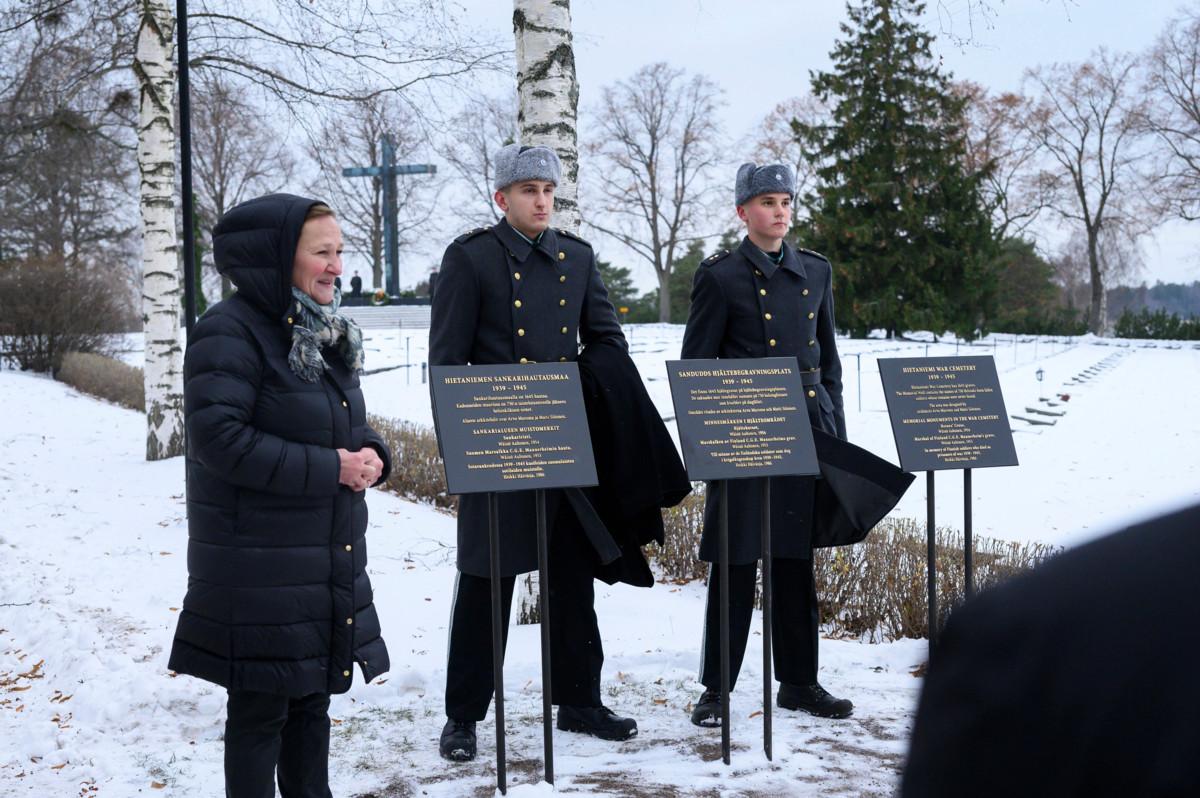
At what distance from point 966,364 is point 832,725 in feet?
5.18

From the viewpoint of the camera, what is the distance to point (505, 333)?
4199 mm

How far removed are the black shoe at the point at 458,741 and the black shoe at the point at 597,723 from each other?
1.34 feet

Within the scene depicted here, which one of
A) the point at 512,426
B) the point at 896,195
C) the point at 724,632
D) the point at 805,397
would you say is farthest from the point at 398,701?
the point at 896,195

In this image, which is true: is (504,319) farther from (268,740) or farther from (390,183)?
(390,183)

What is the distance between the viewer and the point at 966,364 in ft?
15.6

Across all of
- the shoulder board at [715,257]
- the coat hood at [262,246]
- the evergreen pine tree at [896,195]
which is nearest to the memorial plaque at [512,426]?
the coat hood at [262,246]

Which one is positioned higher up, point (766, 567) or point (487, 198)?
point (487, 198)

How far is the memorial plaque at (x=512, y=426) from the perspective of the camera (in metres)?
3.67

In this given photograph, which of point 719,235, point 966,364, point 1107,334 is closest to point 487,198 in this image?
point 719,235

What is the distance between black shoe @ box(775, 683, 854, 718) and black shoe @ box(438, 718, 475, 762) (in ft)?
4.31

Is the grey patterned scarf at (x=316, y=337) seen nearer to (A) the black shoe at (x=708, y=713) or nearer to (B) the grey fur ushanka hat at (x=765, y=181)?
(B) the grey fur ushanka hat at (x=765, y=181)

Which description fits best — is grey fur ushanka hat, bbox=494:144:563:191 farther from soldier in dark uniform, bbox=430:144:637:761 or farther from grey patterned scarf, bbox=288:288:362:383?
grey patterned scarf, bbox=288:288:362:383

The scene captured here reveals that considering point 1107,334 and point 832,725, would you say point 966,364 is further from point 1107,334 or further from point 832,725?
point 1107,334

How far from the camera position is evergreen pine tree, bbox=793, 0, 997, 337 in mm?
32938
